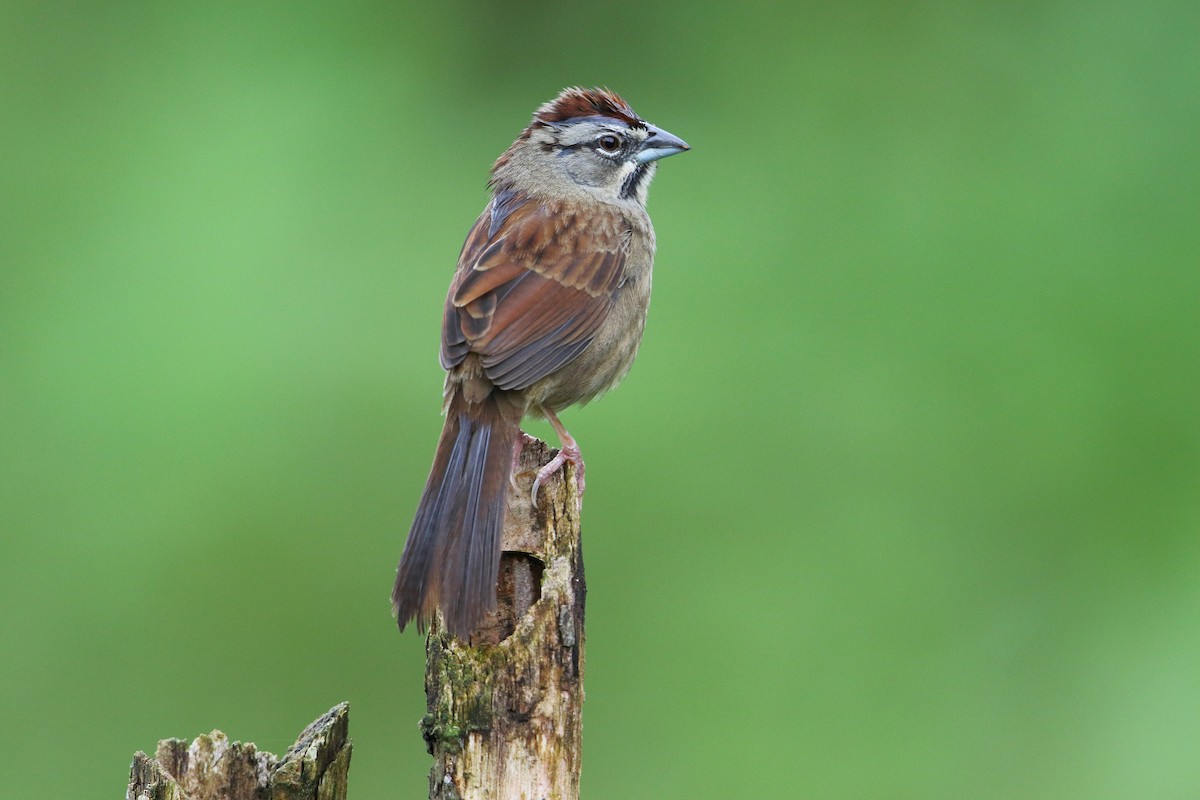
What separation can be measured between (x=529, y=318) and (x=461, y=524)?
804 mm

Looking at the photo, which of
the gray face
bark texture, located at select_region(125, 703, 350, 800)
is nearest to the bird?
the gray face

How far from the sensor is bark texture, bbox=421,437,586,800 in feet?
9.96

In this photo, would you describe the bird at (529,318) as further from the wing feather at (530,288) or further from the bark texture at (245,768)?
the bark texture at (245,768)

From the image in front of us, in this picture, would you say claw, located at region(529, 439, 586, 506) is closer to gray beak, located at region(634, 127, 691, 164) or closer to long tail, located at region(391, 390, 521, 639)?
long tail, located at region(391, 390, 521, 639)

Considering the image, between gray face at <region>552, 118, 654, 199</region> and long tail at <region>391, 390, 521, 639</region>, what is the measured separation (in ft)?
3.66

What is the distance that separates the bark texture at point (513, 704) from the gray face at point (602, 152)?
1.81m

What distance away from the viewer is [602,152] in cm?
472

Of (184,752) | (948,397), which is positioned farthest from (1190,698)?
(184,752)

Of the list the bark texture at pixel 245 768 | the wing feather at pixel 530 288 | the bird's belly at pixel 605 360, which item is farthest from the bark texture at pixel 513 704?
the bird's belly at pixel 605 360

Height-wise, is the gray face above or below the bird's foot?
above

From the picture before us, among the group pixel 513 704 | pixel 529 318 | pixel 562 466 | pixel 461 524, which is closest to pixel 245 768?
pixel 513 704

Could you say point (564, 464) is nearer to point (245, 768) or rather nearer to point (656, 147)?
point (245, 768)

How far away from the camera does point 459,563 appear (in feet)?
10.8

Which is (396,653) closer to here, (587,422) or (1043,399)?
(587,422)
